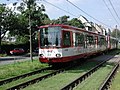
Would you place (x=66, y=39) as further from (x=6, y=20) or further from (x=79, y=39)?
(x=6, y=20)

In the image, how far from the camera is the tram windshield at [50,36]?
23594 mm

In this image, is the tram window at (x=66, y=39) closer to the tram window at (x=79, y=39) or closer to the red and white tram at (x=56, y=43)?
the red and white tram at (x=56, y=43)

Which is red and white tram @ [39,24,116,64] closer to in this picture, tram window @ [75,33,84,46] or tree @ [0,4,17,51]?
tram window @ [75,33,84,46]

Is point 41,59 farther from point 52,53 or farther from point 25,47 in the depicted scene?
point 25,47

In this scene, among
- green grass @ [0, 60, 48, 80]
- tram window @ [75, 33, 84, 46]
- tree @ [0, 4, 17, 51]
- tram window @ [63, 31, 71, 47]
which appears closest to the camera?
green grass @ [0, 60, 48, 80]

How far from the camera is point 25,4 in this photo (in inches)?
1358

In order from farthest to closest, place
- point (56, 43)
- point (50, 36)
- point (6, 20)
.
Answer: point (6, 20) < point (50, 36) < point (56, 43)

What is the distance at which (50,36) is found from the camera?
23891mm

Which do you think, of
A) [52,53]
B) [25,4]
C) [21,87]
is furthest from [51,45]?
[25,4]

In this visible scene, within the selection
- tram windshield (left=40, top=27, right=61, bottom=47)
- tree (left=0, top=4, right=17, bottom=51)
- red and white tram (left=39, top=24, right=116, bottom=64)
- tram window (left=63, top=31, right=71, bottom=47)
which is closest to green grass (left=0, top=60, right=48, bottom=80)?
red and white tram (left=39, top=24, right=116, bottom=64)

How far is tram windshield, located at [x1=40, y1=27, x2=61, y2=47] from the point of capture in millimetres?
23594

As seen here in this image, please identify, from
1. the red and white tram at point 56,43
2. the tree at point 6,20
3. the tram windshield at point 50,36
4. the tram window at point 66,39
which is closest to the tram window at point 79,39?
the red and white tram at point 56,43

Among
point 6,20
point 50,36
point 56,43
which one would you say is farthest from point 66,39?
point 6,20

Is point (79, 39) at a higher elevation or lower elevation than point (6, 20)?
lower
